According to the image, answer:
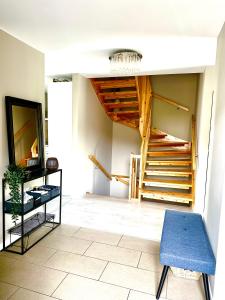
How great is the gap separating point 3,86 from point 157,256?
2436 millimetres

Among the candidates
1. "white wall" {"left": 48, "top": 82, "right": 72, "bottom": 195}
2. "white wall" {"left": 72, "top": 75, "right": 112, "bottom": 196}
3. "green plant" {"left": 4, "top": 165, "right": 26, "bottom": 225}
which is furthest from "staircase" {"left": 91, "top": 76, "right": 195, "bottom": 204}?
"green plant" {"left": 4, "top": 165, "right": 26, "bottom": 225}

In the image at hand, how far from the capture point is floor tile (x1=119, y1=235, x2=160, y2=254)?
2.43 metres

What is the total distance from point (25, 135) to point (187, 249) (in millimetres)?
2080

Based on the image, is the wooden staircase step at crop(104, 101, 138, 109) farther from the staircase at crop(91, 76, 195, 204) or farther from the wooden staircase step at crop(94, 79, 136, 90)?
Answer: the wooden staircase step at crop(94, 79, 136, 90)

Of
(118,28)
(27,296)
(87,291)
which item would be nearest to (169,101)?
(118,28)

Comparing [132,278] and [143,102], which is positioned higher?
[143,102]

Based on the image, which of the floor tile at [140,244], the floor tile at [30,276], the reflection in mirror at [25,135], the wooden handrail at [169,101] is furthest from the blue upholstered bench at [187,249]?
the wooden handrail at [169,101]

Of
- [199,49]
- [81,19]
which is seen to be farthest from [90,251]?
[199,49]

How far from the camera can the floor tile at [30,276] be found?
1.82m

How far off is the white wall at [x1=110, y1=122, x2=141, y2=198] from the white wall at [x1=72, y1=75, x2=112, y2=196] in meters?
0.64

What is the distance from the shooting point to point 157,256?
2301mm

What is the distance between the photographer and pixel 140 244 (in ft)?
8.31

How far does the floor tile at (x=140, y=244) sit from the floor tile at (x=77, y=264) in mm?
432

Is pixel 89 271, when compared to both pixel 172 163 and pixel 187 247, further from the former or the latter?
pixel 172 163
